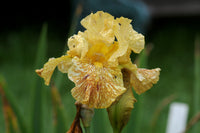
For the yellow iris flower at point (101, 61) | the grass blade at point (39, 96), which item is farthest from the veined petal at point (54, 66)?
the grass blade at point (39, 96)

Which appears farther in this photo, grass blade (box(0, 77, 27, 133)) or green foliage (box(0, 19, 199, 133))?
green foliage (box(0, 19, 199, 133))

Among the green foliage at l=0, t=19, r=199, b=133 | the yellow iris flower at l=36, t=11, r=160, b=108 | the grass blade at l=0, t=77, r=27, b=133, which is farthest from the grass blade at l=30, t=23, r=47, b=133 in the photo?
the green foliage at l=0, t=19, r=199, b=133

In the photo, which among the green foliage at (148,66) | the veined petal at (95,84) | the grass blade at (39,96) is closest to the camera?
the veined petal at (95,84)

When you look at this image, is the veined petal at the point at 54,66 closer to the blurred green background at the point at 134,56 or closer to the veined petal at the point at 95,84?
the veined petal at the point at 95,84

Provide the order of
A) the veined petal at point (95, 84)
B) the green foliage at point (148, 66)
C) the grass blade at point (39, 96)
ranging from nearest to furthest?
the veined petal at point (95, 84), the grass blade at point (39, 96), the green foliage at point (148, 66)

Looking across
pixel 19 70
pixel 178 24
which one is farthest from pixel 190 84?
pixel 19 70

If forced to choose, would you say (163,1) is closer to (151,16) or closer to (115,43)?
(151,16)

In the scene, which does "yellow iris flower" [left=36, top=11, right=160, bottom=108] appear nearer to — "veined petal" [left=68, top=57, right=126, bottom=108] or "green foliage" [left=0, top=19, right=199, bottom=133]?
"veined petal" [left=68, top=57, right=126, bottom=108]
